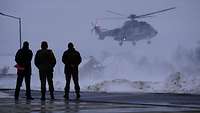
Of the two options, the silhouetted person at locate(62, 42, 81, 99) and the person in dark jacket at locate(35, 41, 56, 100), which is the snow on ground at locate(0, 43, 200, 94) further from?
the person in dark jacket at locate(35, 41, 56, 100)

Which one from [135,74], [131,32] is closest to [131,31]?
[131,32]

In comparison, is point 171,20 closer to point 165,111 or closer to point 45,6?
point 45,6

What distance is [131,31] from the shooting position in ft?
80.3

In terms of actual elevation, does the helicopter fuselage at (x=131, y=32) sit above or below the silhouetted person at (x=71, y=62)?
above

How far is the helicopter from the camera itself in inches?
939

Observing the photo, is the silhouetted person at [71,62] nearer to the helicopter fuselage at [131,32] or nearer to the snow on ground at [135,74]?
the snow on ground at [135,74]

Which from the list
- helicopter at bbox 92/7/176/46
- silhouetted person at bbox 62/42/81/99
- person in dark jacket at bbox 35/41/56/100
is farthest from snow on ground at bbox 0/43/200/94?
person in dark jacket at bbox 35/41/56/100

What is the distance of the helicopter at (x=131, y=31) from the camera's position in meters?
23.9

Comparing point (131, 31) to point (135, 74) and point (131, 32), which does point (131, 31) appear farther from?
point (135, 74)

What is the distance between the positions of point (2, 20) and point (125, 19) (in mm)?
5396

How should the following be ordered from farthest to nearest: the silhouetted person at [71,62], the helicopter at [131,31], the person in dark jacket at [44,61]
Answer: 1. the helicopter at [131,31]
2. the silhouetted person at [71,62]
3. the person in dark jacket at [44,61]

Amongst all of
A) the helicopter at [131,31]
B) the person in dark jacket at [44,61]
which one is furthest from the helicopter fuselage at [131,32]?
the person in dark jacket at [44,61]

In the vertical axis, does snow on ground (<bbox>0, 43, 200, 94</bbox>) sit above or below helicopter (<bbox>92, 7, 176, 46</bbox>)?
below

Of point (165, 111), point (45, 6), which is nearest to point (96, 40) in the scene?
point (45, 6)
